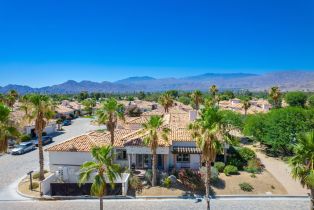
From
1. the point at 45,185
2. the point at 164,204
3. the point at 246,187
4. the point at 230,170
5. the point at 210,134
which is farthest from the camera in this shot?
the point at 230,170

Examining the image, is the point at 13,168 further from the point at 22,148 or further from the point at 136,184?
the point at 136,184

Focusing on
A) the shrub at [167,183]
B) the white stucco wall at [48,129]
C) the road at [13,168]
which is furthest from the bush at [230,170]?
the white stucco wall at [48,129]

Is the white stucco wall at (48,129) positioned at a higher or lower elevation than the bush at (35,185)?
higher

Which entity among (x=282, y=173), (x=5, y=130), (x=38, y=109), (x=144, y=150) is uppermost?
(x=38, y=109)

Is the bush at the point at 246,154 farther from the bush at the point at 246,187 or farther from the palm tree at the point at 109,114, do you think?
the palm tree at the point at 109,114

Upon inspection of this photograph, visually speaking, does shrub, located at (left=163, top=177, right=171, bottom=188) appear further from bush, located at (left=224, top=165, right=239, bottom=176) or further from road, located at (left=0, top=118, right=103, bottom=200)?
road, located at (left=0, top=118, right=103, bottom=200)

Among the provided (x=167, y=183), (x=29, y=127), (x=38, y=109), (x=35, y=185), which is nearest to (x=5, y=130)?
(x=38, y=109)
